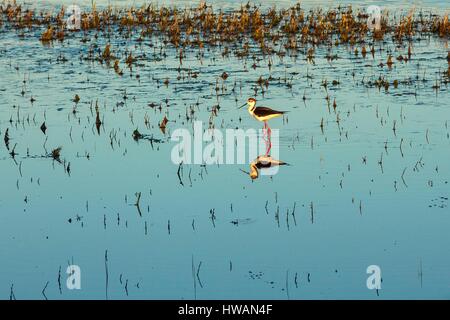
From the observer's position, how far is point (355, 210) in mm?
11766

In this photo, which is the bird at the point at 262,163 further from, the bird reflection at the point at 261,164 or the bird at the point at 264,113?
the bird at the point at 264,113

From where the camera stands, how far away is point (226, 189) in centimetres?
1301

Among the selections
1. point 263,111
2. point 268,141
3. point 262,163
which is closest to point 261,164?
point 262,163

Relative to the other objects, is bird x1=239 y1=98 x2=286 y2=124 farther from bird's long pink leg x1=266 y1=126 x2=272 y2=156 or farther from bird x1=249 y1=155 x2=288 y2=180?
bird x1=249 y1=155 x2=288 y2=180

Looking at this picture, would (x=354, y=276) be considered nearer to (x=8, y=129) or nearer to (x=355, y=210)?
(x=355, y=210)

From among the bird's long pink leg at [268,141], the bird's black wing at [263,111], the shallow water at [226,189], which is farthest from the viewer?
the bird's black wing at [263,111]

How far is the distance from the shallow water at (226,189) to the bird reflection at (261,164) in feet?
0.60

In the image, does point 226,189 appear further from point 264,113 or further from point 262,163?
point 264,113

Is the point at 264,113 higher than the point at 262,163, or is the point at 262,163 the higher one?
the point at 264,113

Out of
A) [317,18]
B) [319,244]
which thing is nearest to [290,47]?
[317,18]

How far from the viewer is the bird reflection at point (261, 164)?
1392 centimetres

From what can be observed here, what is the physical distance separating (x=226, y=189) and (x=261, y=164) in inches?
61.6

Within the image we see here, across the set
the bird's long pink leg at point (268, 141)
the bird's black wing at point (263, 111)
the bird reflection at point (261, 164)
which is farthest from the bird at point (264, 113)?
the bird reflection at point (261, 164)

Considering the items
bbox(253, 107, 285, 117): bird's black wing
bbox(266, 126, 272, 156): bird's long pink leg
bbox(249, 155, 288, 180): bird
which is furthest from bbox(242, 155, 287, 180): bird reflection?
bbox(253, 107, 285, 117): bird's black wing
